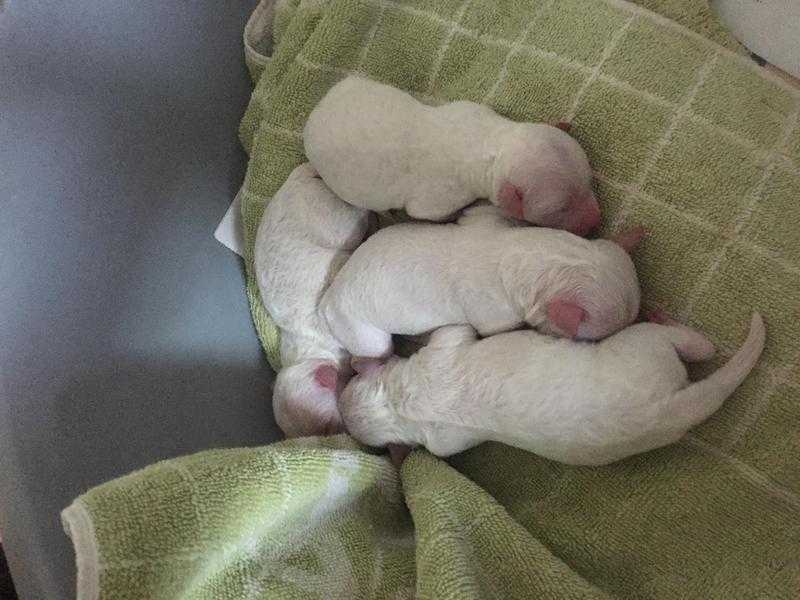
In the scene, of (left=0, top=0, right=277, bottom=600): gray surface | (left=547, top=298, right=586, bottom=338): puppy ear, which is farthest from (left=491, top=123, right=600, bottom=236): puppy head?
(left=0, top=0, right=277, bottom=600): gray surface

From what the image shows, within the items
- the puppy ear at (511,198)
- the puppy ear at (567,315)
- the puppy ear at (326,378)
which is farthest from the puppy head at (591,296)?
the puppy ear at (326,378)

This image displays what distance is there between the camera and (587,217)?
1.11m

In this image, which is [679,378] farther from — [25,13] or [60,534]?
[25,13]

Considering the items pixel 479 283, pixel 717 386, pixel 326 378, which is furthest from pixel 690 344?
pixel 326 378

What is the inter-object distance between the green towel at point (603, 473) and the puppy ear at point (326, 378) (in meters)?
0.11

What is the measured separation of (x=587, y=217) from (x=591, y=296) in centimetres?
15

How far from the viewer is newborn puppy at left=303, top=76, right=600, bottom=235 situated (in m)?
1.10

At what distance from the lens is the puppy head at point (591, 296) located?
1.01 meters

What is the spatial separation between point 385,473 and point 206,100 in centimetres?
71

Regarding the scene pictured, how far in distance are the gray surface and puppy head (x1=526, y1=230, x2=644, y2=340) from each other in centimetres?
55

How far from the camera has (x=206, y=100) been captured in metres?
1.36

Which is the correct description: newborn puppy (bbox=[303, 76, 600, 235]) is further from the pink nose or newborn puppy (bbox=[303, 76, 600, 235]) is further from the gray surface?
the gray surface

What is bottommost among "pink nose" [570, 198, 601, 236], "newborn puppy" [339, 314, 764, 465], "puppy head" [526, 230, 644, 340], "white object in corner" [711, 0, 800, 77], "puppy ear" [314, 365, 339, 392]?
"puppy ear" [314, 365, 339, 392]

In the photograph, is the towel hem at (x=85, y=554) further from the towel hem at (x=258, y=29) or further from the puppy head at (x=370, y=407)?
the towel hem at (x=258, y=29)
